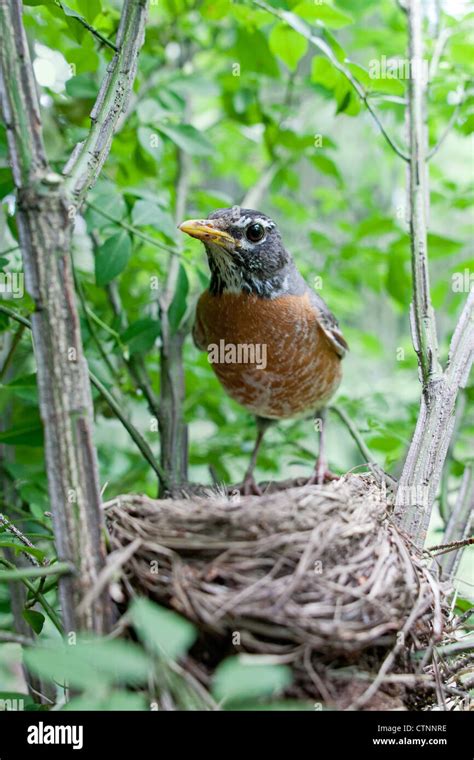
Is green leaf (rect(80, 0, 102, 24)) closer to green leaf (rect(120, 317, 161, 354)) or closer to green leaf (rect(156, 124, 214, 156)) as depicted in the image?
green leaf (rect(156, 124, 214, 156))

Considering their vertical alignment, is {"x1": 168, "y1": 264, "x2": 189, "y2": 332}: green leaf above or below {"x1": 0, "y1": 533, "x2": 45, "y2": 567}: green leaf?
above

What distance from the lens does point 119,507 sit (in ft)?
6.62

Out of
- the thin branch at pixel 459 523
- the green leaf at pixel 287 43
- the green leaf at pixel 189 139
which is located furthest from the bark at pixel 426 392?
the green leaf at pixel 189 139

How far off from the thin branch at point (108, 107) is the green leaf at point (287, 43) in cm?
116

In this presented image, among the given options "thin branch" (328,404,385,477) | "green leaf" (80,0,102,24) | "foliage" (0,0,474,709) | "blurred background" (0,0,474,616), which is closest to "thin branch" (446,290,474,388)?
"thin branch" (328,404,385,477)

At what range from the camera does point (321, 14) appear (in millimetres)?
2686

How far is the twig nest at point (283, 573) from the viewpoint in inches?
63.2

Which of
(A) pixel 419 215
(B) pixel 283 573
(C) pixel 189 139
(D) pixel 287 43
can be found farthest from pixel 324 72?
(B) pixel 283 573

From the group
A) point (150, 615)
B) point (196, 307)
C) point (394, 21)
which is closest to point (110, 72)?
point (150, 615)

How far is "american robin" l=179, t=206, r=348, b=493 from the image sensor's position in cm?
327

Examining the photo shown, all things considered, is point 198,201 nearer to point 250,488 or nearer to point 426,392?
point 250,488

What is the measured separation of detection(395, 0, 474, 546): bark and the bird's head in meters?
0.73

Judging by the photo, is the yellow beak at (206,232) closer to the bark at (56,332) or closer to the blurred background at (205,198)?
the blurred background at (205,198)

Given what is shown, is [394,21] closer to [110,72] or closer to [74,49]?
[74,49]
